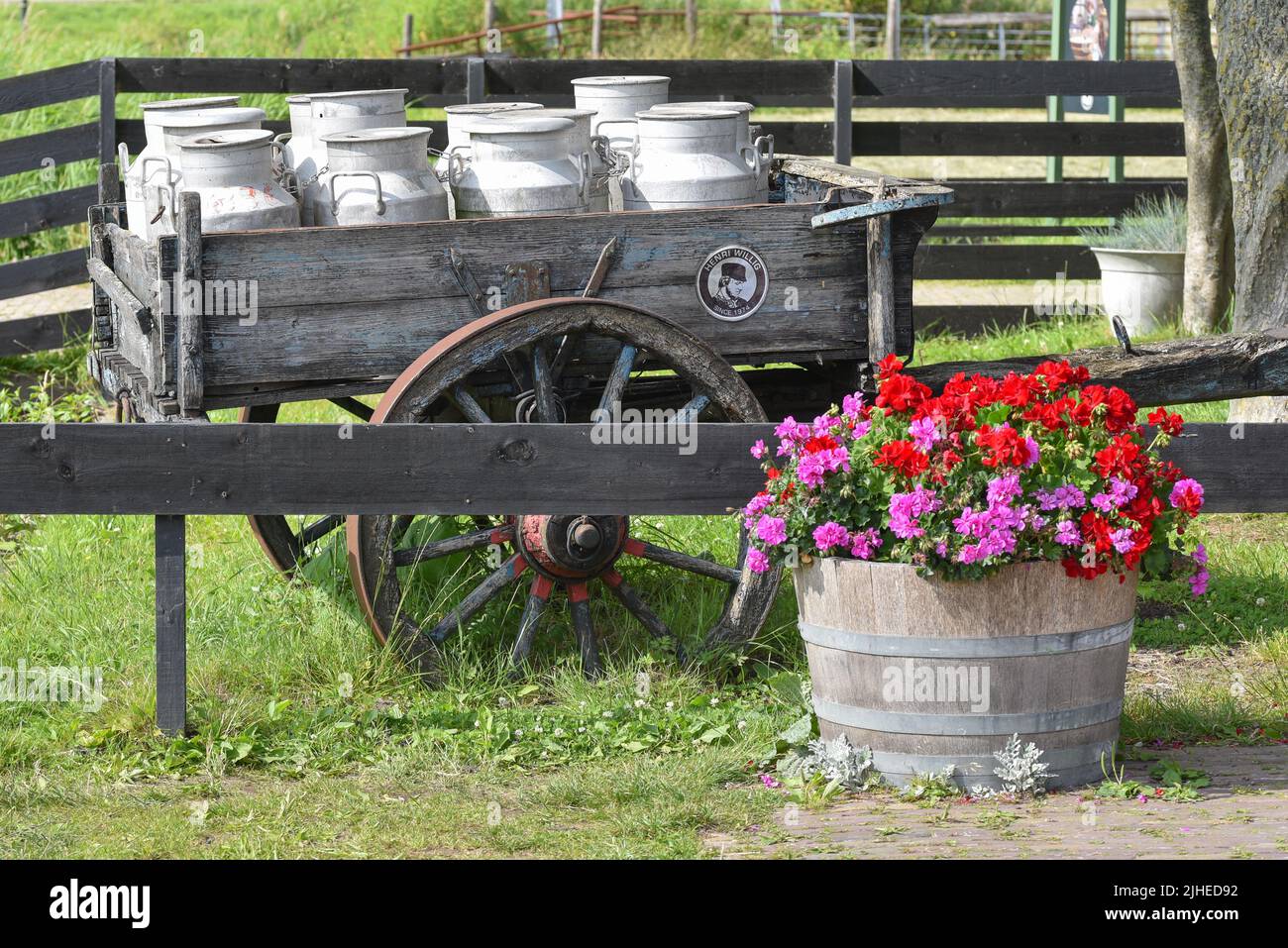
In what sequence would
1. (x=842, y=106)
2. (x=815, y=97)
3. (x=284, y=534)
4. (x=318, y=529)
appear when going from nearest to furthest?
(x=284, y=534) → (x=318, y=529) → (x=842, y=106) → (x=815, y=97)

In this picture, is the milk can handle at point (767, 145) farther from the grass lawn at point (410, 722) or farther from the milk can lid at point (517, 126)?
the grass lawn at point (410, 722)

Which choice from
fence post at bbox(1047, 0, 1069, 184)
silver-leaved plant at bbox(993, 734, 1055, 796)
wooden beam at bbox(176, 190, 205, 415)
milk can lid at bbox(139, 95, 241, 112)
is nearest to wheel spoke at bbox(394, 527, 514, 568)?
wooden beam at bbox(176, 190, 205, 415)

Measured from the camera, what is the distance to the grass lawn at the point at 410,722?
3518 millimetres

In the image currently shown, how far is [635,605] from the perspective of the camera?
453 cm

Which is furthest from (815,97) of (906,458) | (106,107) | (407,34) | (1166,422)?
(407,34)

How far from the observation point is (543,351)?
14.4 feet

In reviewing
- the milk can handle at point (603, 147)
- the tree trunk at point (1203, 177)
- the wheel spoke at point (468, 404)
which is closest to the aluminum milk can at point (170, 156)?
the wheel spoke at point (468, 404)

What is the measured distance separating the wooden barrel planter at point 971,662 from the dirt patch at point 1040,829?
12 cm

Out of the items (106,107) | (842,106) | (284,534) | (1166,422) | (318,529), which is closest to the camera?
(1166,422)

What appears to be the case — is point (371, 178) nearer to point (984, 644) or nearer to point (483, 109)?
point (483, 109)

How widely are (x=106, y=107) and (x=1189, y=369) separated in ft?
19.7

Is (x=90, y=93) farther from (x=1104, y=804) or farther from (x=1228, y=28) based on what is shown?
(x=1104, y=804)

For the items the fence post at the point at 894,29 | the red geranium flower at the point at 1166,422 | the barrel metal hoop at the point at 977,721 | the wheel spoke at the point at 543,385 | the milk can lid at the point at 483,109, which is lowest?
the barrel metal hoop at the point at 977,721
